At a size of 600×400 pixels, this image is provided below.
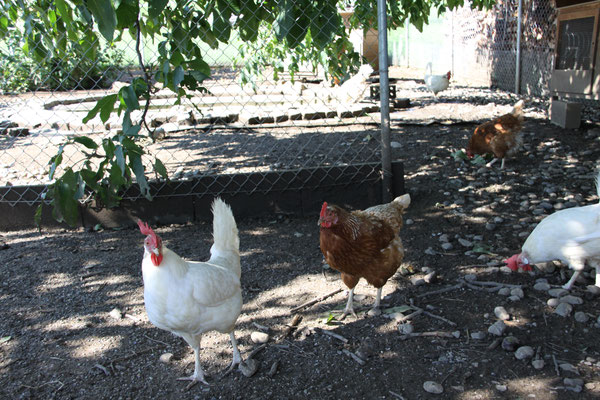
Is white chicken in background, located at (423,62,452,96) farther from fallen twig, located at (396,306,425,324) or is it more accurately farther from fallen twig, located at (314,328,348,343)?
fallen twig, located at (314,328,348,343)

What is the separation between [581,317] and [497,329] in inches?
17.6

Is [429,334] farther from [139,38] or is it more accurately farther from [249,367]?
[139,38]

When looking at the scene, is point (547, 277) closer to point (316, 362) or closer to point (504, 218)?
point (504, 218)

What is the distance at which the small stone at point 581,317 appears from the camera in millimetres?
2180

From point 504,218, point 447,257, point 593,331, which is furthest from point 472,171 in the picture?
point 593,331

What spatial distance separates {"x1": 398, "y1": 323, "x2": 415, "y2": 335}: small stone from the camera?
2213mm

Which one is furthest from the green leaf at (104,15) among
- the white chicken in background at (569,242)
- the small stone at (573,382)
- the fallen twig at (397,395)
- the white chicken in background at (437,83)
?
the white chicken in background at (437,83)

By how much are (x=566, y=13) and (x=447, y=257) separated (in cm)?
626

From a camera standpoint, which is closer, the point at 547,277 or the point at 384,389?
the point at 384,389

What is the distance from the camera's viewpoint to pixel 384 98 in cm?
327

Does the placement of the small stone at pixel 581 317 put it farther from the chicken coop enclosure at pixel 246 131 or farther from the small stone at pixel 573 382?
the chicken coop enclosure at pixel 246 131

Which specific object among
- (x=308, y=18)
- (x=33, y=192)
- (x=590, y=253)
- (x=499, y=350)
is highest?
(x=308, y=18)

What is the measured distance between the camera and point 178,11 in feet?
9.14

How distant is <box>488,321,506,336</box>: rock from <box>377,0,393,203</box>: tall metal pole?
149cm
